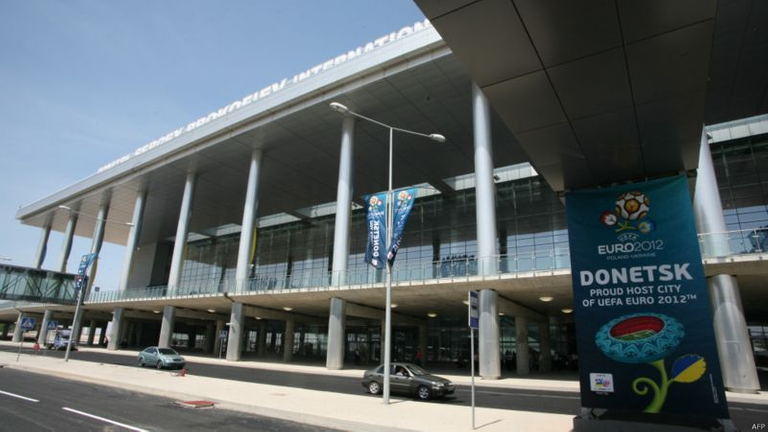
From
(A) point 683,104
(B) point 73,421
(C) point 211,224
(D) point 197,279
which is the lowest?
(B) point 73,421

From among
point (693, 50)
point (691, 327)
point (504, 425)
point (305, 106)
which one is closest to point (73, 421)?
point (504, 425)

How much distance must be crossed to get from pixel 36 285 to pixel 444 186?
47380mm

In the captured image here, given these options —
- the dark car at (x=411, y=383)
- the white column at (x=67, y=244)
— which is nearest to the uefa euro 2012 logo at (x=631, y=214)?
the dark car at (x=411, y=383)

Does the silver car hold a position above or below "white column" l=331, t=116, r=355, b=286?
below

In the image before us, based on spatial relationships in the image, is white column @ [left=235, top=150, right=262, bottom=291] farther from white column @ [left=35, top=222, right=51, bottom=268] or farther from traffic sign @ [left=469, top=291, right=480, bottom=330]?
white column @ [left=35, top=222, right=51, bottom=268]

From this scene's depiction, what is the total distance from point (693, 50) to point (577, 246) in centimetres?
466

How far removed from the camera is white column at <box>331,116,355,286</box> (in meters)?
33.2

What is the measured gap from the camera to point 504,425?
10.8 meters

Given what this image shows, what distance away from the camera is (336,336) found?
106 feet

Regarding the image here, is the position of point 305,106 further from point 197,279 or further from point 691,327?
point 197,279

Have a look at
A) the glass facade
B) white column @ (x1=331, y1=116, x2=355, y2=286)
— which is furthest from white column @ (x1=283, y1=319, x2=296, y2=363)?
white column @ (x1=331, y1=116, x2=355, y2=286)

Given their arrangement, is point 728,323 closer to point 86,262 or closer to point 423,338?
point 423,338

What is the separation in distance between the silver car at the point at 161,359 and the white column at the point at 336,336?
987cm

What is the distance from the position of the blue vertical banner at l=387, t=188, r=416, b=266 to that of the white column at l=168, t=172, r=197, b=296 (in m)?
35.7
